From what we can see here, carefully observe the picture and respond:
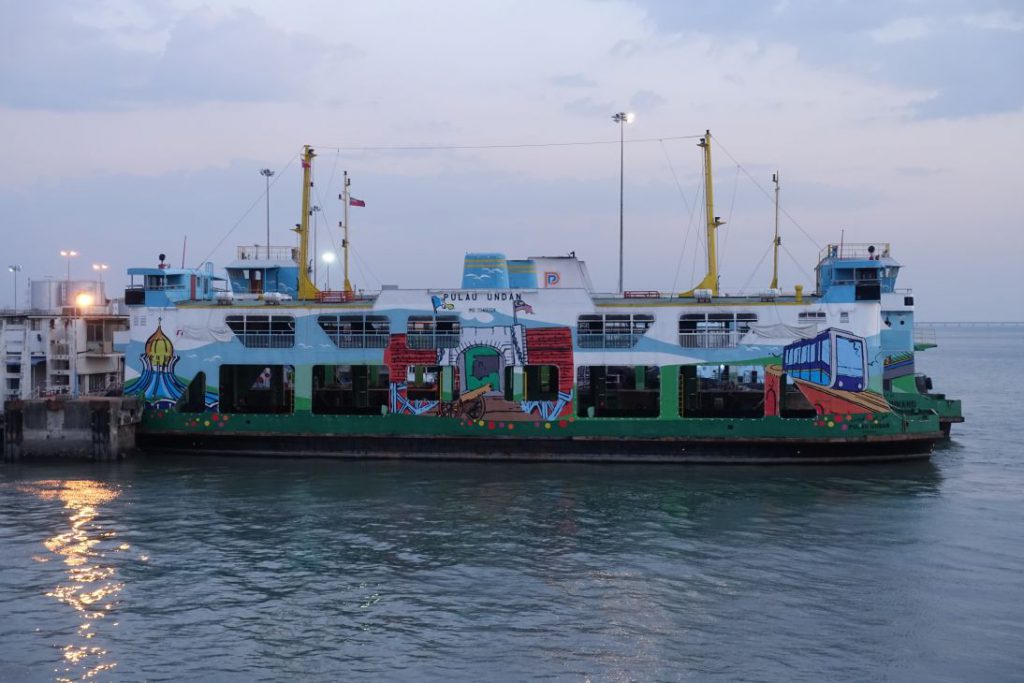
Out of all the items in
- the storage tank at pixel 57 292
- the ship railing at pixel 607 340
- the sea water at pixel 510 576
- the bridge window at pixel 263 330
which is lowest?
the sea water at pixel 510 576

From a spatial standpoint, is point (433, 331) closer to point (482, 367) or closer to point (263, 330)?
point (482, 367)

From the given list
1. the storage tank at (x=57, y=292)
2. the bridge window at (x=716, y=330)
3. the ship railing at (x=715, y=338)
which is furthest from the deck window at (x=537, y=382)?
the storage tank at (x=57, y=292)

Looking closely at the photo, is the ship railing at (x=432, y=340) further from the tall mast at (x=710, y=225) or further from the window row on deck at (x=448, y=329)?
the tall mast at (x=710, y=225)

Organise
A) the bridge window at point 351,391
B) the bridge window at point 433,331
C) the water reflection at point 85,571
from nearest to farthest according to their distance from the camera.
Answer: the water reflection at point 85,571
the bridge window at point 433,331
the bridge window at point 351,391

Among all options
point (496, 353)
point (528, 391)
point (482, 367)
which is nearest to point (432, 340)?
point (482, 367)

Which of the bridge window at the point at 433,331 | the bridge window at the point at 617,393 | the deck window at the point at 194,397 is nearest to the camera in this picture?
the bridge window at the point at 433,331

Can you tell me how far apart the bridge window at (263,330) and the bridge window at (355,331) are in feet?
4.78

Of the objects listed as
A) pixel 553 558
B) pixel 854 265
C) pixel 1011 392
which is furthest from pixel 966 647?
pixel 1011 392

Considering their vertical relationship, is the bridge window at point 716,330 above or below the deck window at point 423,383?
above

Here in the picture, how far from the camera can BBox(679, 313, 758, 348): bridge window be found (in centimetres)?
3594

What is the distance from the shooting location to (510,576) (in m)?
21.0

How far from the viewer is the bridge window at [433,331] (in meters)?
37.0

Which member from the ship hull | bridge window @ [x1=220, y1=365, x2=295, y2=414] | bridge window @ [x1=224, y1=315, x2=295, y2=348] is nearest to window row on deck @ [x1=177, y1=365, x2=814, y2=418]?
bridge window @ [x1=220, y1=365, x2=295, y2=414]

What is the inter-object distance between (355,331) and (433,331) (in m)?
3.27
